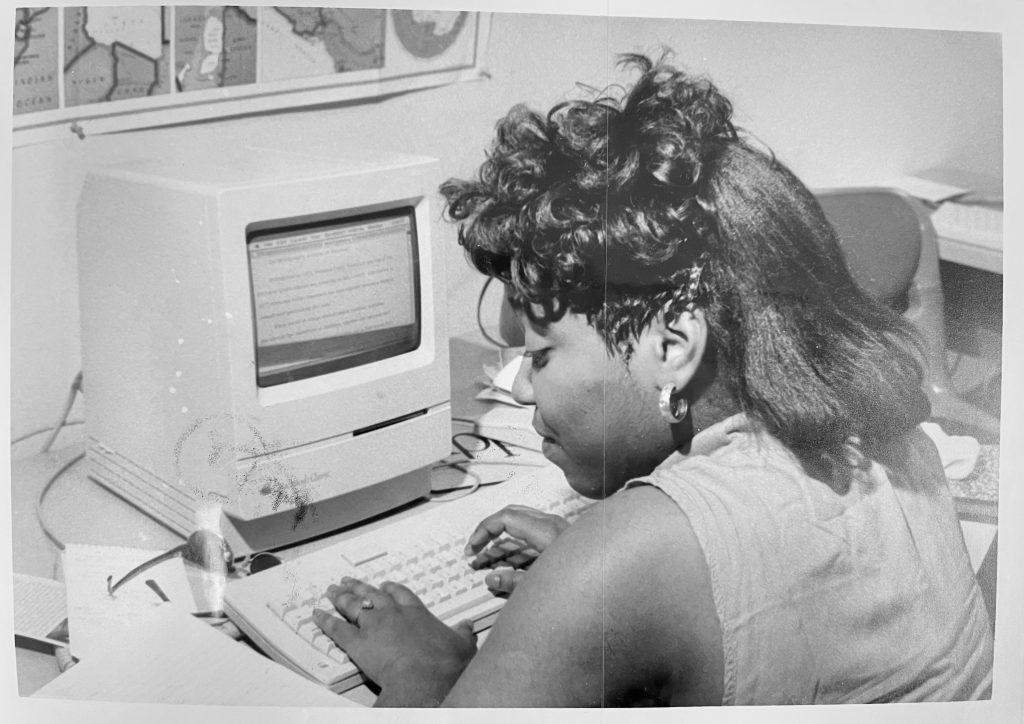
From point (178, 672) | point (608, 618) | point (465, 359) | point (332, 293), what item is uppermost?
point (332, 293)

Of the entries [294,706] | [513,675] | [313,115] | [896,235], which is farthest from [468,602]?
[896,235]

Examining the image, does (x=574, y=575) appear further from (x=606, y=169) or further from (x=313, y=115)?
(x=313, y=115)

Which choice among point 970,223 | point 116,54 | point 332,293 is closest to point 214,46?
point 116,54

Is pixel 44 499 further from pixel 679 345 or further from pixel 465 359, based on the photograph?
pixel 679 345

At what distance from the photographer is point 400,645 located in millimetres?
1795

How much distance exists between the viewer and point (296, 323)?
1.76 m

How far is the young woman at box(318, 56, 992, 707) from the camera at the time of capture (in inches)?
70.0

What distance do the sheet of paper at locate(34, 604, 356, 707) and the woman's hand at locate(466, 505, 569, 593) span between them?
34 centimetres

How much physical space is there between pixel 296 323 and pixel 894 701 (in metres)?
1.28

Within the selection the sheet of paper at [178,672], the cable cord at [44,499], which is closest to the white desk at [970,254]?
the sheet of paper at [178,672]

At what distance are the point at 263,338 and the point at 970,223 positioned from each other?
129 centimetres

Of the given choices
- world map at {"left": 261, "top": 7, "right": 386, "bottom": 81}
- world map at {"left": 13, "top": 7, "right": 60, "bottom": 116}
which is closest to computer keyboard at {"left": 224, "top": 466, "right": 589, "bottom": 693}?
world map at {"left": 261, "top": 7, "right": 386, "bottom": 81}

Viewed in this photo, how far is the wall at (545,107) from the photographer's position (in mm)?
1771

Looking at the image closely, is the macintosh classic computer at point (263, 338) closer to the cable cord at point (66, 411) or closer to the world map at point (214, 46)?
the cable cord at point (66, 411)
